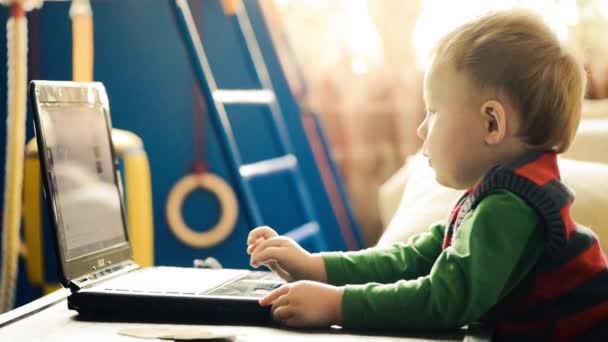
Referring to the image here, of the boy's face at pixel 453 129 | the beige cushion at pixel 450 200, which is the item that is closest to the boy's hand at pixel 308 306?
the boy's face at pixel 453 129

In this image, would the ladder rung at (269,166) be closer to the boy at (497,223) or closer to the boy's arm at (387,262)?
the boy's arm at (387,262)

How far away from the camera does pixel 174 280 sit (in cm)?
94

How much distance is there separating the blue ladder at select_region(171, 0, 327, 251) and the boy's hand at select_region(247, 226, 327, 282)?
27.9 inches

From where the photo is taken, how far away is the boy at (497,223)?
756 mm

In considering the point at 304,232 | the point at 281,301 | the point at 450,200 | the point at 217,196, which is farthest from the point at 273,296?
the point at 217,196

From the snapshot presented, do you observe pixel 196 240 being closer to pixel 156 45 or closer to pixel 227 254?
pixel 227 254

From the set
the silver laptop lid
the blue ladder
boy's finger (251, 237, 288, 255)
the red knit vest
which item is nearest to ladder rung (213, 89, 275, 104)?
the blue ladder

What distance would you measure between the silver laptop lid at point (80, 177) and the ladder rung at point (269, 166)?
0.66 m

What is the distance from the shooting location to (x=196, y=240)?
7.89ft

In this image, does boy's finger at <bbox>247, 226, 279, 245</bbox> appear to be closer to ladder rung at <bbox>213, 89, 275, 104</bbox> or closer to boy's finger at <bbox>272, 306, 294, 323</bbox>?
boy's finger at <bbox>272, 306, 294, 323</bbox>

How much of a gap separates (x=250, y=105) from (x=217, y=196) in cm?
32

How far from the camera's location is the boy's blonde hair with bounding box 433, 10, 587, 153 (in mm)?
821

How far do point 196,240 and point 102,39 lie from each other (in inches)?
27.9

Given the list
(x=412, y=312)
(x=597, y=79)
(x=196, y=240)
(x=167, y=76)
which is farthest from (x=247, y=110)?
(x=412, y=312)
